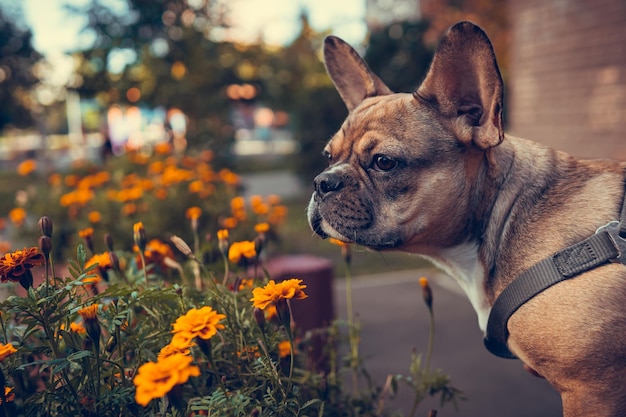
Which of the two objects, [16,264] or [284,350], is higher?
[16,264]

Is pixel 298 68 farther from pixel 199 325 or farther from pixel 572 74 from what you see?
pixel 199 325

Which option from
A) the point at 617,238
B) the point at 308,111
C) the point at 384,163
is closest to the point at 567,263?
the point at 617,238

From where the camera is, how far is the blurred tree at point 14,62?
17.5 m

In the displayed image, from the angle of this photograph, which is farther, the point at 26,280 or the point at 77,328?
the point at 77,328

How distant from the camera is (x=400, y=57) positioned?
12.8 meters

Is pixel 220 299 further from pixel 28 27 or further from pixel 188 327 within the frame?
pixel 28 27

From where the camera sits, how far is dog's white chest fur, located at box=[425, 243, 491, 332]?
2.43 meters

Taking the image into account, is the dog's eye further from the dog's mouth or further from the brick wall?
the brick wall

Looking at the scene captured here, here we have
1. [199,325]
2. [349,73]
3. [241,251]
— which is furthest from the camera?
[349,73]

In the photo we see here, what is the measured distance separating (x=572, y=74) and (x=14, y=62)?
55.3 feet

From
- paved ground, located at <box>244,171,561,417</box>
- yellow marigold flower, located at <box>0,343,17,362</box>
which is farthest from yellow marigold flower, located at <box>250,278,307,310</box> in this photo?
paved ground, located at <box>244,171,561,417</box>

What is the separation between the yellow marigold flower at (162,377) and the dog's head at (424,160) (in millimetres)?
1291

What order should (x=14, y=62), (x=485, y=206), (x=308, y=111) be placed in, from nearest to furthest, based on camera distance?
(x=485, y=206) → (x=308, y=111) → (x=14, y=62)

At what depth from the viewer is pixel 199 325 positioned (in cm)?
151
